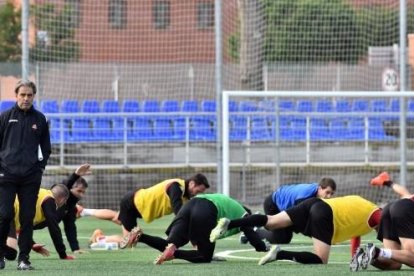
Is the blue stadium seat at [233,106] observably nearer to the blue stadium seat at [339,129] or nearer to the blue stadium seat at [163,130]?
the blue stadium seat at [163,130]

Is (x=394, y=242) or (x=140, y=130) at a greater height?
(x=140, y=130)

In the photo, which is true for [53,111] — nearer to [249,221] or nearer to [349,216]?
[249,221]

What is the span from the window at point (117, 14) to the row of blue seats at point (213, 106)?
189 cm

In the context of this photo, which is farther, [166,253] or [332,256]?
[332,256]

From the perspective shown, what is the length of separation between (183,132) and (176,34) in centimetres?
348

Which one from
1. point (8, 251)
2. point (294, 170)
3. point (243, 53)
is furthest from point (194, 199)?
point (294, 170)

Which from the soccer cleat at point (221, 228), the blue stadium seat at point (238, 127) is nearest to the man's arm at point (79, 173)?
the soccer cleat at point (221, 228)

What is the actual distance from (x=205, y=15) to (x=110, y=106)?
13.7ft

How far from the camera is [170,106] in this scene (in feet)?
86.2

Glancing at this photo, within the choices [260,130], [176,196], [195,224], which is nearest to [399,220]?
[195,224]

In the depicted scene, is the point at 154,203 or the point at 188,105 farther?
the point at 188,105

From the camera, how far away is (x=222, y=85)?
22484mm

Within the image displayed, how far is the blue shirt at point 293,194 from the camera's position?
16.9 meters

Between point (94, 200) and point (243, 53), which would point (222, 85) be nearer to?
point (243, 53)
